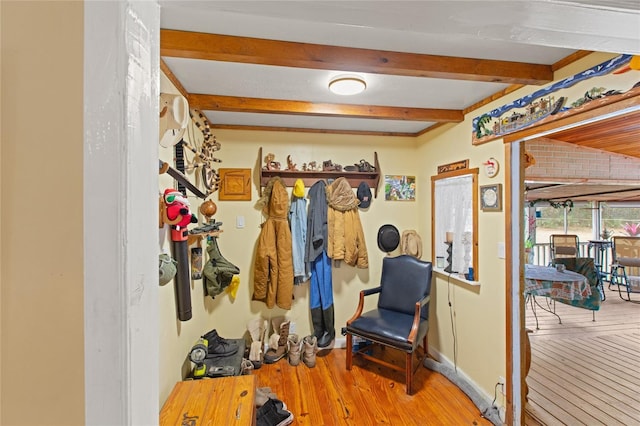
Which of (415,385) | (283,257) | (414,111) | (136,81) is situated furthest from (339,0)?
(415,385)

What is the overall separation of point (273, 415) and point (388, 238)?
1871mm

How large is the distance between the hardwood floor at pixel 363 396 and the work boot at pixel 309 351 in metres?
0.04

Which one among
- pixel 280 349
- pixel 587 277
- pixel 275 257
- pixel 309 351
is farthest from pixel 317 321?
pixel 587 277

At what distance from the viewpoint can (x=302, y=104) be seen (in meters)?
2.11

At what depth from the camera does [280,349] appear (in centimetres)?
263

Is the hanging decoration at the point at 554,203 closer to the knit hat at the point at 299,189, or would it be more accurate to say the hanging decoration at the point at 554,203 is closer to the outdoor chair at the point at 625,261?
the outdoor chair at the point at 625,261

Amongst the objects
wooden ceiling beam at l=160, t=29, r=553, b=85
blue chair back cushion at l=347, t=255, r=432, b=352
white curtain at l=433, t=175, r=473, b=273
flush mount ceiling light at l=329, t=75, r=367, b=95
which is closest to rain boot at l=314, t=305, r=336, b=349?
blue chair back cushion at l=347, t=255, r=432, b=352

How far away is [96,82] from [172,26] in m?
1.18

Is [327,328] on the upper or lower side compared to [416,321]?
lower

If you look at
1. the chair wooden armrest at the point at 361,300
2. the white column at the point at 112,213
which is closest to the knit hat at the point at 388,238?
the chair wooden armrest at the point at 361,300

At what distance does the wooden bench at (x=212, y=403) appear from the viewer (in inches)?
49.2

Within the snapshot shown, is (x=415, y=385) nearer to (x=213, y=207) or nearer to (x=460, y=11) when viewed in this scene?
(x=213, y=207)

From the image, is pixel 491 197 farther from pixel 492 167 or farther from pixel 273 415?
pixel 273 415

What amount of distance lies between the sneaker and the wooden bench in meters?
0.45
